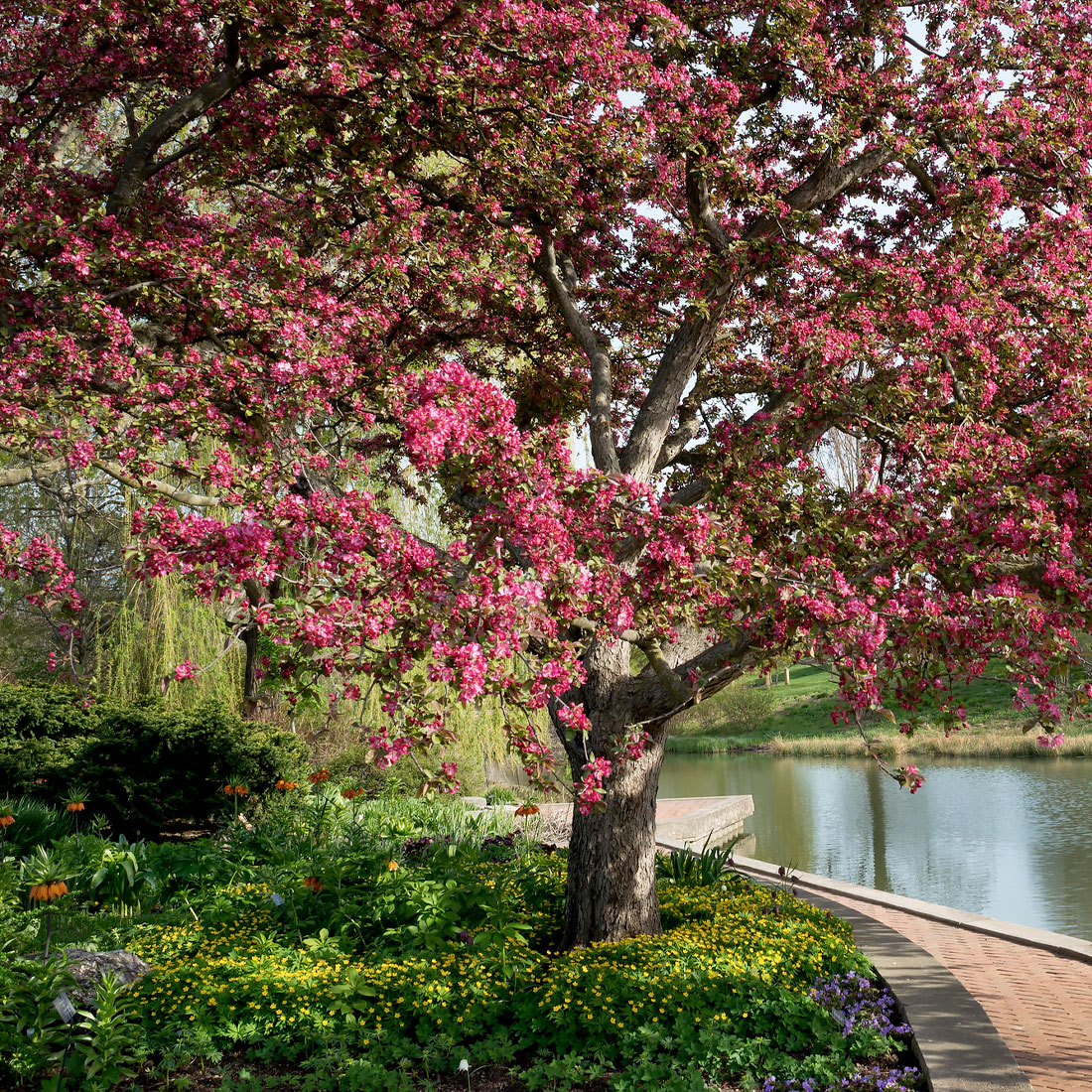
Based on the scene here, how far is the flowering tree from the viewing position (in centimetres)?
368

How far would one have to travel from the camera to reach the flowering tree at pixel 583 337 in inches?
145

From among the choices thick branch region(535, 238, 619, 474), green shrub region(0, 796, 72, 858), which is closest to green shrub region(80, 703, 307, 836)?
green shrub region(0, 796, 72, 858)

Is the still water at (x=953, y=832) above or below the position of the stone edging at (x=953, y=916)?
below

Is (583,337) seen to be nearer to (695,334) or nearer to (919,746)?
(695,334)

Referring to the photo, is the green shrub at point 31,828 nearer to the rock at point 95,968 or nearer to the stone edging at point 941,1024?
the rock at point 95,968

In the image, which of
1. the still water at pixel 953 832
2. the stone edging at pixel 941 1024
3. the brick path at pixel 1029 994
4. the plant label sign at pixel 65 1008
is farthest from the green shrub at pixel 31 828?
the still water at pixel 953 832

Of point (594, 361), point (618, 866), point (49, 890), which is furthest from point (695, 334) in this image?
point (49, 890)

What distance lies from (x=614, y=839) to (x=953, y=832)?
10.0m

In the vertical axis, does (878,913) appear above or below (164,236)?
below

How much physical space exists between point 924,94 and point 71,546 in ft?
44.4

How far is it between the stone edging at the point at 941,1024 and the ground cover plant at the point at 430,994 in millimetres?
157

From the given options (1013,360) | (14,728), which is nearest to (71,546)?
(14,728)

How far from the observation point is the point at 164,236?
507 cm

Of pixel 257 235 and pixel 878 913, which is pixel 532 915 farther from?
pixel 257 235
